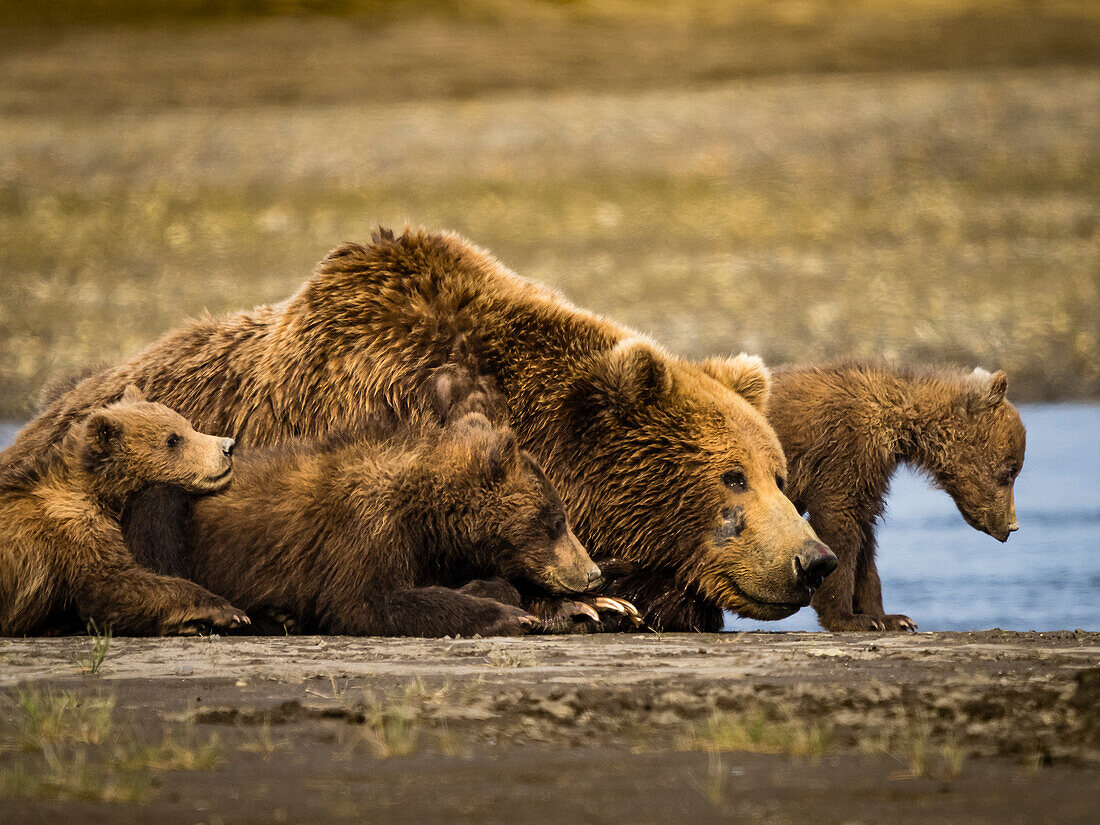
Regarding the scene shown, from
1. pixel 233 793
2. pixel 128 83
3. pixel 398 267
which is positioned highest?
pixel 128 83

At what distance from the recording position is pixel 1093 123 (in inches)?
1236

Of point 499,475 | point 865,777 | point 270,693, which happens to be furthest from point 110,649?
point 865,777

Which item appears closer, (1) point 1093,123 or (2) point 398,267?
A: (2) point 398,267

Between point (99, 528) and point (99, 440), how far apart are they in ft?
1.22

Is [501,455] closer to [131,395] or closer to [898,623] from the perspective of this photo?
[131,395]

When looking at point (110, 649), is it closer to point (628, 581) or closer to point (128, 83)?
point (628, 581)

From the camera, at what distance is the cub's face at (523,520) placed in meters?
6.52

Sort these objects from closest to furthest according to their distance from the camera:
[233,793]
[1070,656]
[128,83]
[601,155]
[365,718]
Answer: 1. [233,793]
2. [365,718]
3. [1070,656]
4. [601,155]
5. [128,83]

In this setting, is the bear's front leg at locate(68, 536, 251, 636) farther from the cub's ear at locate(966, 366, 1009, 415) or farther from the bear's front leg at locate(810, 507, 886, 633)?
the cub's ear at locate(966, 366, 1009, 415)

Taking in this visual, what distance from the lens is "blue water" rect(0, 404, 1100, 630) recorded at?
412 inches

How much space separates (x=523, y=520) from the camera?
21.4 feet

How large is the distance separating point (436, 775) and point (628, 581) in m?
3.07

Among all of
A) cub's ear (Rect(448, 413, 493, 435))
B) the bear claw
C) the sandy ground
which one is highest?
cub's ear (Rect(448, 413, 493, 435))

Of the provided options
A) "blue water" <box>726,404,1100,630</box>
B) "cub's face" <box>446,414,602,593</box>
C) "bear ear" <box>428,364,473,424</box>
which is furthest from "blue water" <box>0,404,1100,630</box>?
"bear ear" <box>428,364,473,424</box>
